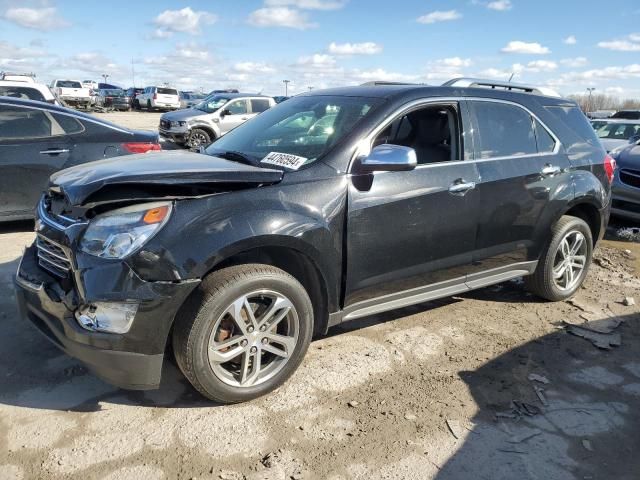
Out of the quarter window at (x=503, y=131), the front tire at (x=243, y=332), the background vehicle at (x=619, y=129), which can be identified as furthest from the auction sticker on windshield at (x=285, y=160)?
the background vehicle at (x=619, y=129)

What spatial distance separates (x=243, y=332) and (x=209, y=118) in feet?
44.6

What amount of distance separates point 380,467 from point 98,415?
1526 mm

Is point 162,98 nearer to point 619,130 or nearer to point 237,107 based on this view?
point 237,107

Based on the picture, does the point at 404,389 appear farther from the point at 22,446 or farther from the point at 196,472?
the point at 22,446

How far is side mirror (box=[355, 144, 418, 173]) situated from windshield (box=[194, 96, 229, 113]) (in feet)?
44.7

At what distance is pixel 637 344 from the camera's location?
13.5 ft

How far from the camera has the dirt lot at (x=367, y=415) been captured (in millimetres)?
2562

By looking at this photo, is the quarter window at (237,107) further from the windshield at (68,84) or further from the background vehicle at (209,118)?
the windshield at (68,84)

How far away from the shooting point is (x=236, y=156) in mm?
3627

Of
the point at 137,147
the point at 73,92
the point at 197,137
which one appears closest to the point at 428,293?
the point at 137,147

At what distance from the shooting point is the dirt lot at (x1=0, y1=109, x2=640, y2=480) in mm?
2562

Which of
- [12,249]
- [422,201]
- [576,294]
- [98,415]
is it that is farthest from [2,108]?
[576,294]

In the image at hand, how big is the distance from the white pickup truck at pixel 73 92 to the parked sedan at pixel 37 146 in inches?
1327

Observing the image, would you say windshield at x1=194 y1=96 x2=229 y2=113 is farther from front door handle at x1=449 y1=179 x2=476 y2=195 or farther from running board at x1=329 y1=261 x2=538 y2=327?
front door handle at x1=449 y1=179 x2=476 y2=195
